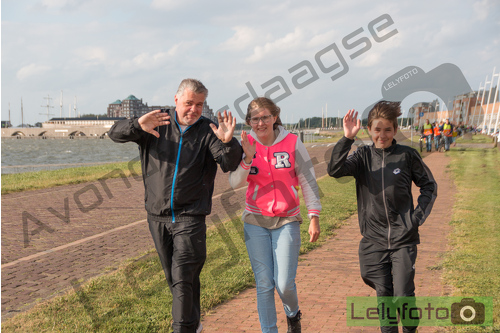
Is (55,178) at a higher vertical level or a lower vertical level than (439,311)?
higher

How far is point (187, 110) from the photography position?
3717 mm

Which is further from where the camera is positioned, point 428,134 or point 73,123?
point 73,123

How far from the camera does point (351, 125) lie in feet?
12.7

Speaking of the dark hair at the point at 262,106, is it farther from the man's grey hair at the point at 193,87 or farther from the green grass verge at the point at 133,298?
the green grass verge at the point at 133,298

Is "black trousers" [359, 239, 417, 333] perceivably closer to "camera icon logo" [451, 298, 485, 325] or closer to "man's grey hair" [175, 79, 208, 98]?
"camera icon logo" [451, 298, 485, 325]

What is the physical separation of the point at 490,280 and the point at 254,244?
3.22 metres

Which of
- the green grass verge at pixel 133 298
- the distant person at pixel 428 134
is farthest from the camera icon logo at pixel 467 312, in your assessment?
the distant person at pixel 428 134

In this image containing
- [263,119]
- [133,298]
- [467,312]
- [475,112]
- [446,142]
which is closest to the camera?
[263,119]

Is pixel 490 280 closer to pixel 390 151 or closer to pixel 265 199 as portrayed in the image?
pixel 390 151

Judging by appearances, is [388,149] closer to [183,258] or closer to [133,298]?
[183,258]

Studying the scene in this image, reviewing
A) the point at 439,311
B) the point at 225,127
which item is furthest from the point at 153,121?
the point at 439,311

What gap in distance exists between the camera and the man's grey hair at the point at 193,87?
3.68 meters

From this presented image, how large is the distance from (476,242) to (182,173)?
565 cm

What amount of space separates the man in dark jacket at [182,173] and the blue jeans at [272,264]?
Answer: 0.43 metres
